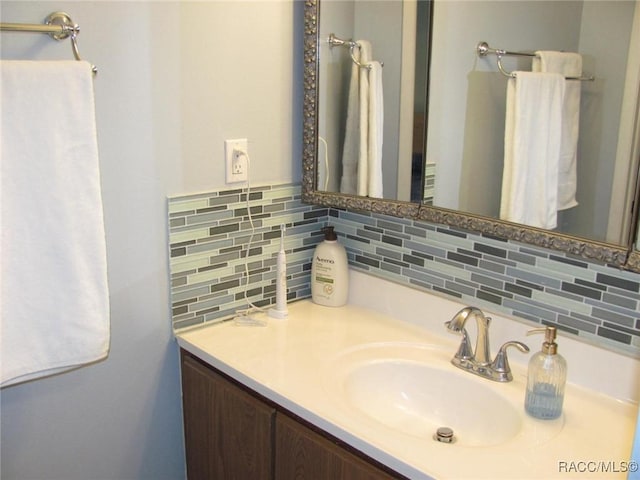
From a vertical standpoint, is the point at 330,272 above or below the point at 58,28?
below

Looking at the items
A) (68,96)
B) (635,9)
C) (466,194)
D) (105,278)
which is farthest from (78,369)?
(635,9)

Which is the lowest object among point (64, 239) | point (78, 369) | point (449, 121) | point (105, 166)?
point (78, 369)

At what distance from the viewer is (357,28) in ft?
5.20

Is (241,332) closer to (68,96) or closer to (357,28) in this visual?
(68,96)

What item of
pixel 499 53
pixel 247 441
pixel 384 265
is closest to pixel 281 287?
pixel 384 265

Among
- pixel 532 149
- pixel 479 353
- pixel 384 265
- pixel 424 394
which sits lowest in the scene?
pixel 424 394

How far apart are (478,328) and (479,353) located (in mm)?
56

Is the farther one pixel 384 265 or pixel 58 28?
pixel 384 265

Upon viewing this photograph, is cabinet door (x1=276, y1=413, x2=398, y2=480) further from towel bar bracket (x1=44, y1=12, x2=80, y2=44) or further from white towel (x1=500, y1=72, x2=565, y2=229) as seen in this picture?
towel bar bracket (x1=44, y1=12, x2=80, y2=44)

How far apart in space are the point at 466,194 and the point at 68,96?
0.83 metres

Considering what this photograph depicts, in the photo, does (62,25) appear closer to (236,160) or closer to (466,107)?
(236,160)

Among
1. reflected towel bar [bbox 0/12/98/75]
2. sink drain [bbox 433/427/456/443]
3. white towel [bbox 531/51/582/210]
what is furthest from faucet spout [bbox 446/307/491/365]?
reflected towel bar [bbox 0/12/98/75]

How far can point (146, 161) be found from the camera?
143cm

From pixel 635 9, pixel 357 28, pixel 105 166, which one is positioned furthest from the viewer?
pixel 357 28
